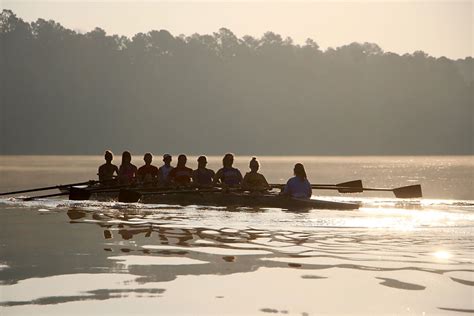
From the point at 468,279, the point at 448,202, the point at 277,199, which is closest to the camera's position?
the point at 468,279

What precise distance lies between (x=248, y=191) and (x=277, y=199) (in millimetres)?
1337

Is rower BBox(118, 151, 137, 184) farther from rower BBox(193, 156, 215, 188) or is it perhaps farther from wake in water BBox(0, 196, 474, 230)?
rower BBox(193, 156, 215, 188)

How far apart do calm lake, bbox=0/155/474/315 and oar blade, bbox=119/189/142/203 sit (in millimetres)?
4260

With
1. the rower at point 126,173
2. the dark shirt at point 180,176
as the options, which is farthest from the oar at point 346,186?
the rower at point 126,173

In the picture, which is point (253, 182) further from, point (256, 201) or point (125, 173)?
point (125, 173)

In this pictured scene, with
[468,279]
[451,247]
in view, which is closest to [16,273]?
[468,279]

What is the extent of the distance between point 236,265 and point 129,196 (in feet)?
51.3

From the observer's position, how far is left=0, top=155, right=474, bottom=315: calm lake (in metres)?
11.6

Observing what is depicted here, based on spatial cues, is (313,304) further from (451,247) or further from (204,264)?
(451,247)

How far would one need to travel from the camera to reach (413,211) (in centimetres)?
2964

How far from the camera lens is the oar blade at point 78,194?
3228cm

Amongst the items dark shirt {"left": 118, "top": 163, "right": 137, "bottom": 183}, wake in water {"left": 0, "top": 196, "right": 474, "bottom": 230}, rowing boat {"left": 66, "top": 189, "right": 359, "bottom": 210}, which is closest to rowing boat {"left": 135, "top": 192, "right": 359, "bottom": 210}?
rowing boat {"left": 66, "top": 189, "right": 359, "bottom": 210}

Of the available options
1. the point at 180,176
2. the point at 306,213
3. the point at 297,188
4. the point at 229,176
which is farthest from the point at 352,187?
the point at 180,176

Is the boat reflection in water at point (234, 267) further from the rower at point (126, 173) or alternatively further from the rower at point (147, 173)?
the rower at point (147, 173)
